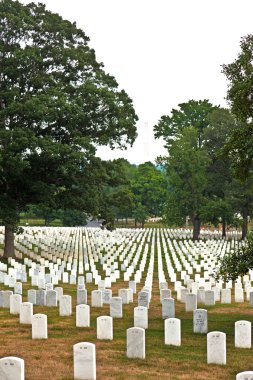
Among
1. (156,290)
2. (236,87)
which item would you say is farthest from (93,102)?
(236,87)

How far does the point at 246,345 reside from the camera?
1127 centimetres

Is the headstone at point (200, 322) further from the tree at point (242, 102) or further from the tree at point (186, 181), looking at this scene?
the tree at point (186, 181)

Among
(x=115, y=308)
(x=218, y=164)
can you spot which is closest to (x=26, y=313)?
(x=115, y=308)

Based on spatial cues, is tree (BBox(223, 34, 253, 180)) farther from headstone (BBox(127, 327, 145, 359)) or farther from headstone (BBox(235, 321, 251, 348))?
headstone (BBox(127, 327, 145, 359))

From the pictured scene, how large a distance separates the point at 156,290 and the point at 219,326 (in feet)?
22.4

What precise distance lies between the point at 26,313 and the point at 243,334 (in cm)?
548

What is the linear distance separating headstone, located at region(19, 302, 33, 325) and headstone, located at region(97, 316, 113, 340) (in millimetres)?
2394

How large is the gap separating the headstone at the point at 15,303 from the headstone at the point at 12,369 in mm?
6697

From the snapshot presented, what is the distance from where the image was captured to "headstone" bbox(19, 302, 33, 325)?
531 inches

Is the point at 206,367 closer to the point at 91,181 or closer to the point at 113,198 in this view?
the point at 91,181

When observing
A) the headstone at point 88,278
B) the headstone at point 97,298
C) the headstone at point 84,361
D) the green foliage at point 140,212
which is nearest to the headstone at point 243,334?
the headstone at point 84,361

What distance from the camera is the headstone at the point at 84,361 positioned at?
8945mm

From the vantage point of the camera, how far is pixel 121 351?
35.7 feet

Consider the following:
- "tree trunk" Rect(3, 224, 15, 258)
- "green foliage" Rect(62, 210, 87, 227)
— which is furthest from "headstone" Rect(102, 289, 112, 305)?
"green foliage" Rect(62, 210, 87, 227)
